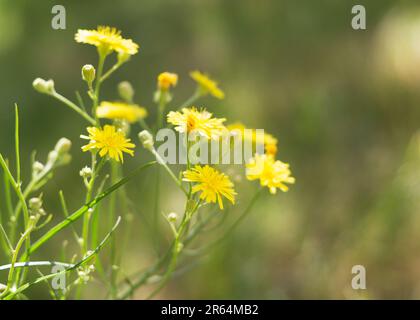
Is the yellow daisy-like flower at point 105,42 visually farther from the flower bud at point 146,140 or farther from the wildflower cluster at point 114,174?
the flower bud at point 146,140

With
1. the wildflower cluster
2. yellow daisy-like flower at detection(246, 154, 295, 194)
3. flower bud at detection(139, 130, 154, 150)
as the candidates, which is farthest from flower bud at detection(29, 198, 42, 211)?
yellow daisy-like flower at detection(246, 154, 295, 194)

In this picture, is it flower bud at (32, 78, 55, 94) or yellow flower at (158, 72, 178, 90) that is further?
yellow flower at (158, 72, 178, 90)

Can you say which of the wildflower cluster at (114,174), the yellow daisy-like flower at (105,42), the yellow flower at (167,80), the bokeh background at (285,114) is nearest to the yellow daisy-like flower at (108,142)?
the wildflower cluster at (114,174)

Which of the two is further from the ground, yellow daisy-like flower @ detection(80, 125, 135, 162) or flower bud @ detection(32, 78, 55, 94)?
flower bud @ detection(32, 78, 55, 94)

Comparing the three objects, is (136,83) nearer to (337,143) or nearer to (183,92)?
(183,92)

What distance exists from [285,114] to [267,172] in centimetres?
130

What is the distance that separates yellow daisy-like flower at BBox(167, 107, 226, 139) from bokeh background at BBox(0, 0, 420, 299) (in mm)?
793

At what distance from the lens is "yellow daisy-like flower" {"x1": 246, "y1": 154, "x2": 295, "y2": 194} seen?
2.64 feet

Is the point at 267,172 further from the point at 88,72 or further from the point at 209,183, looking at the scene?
the point at 88,72

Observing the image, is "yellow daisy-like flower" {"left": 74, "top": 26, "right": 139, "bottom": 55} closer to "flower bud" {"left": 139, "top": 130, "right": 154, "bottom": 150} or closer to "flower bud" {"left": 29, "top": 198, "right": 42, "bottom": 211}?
"flower bud" {"left": 139, "top": 130, "right": 154, "bottom": 150}

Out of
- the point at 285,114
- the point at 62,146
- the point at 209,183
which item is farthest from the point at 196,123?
the point at 285,114

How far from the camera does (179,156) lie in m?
0.88
